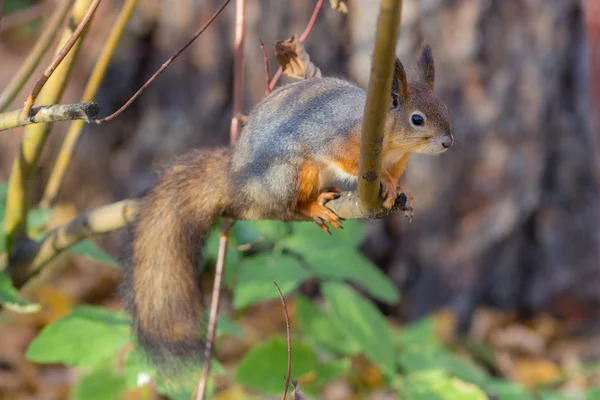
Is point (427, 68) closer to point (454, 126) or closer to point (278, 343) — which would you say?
point (278, 343)

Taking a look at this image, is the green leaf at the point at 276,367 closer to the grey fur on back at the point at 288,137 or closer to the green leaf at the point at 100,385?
the green leaf at the point at 100,385

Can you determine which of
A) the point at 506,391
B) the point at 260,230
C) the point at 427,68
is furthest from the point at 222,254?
the point at 506,391

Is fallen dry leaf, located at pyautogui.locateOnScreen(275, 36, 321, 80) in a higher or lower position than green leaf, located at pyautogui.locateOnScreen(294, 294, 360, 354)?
higher

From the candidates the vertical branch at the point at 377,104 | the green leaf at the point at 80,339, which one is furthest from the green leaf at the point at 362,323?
the vertical branch at the point at 377,104

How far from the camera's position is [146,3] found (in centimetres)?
248

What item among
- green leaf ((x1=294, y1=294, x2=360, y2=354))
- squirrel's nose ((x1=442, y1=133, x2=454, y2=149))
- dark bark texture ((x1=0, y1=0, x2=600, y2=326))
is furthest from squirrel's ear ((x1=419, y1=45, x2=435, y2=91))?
dark bark texture ((x1=0, y1=0, x2=600, y2=326))

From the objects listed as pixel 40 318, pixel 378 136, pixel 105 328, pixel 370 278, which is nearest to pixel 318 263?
pixel 370 278

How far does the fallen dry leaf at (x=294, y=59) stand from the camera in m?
1.32

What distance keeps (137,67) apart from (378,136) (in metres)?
1.77

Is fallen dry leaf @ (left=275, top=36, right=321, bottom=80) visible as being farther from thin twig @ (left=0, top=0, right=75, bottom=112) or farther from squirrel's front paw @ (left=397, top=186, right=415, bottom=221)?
thin twig @ (left=0, top=0, right=75, bottom=112)

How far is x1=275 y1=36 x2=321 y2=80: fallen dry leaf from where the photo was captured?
1321 millimetres

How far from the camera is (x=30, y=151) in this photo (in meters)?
1.37

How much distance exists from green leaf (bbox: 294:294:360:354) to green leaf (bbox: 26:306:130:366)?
1.66 feet

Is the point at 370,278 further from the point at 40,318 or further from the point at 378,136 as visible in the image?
the point at 40,318
